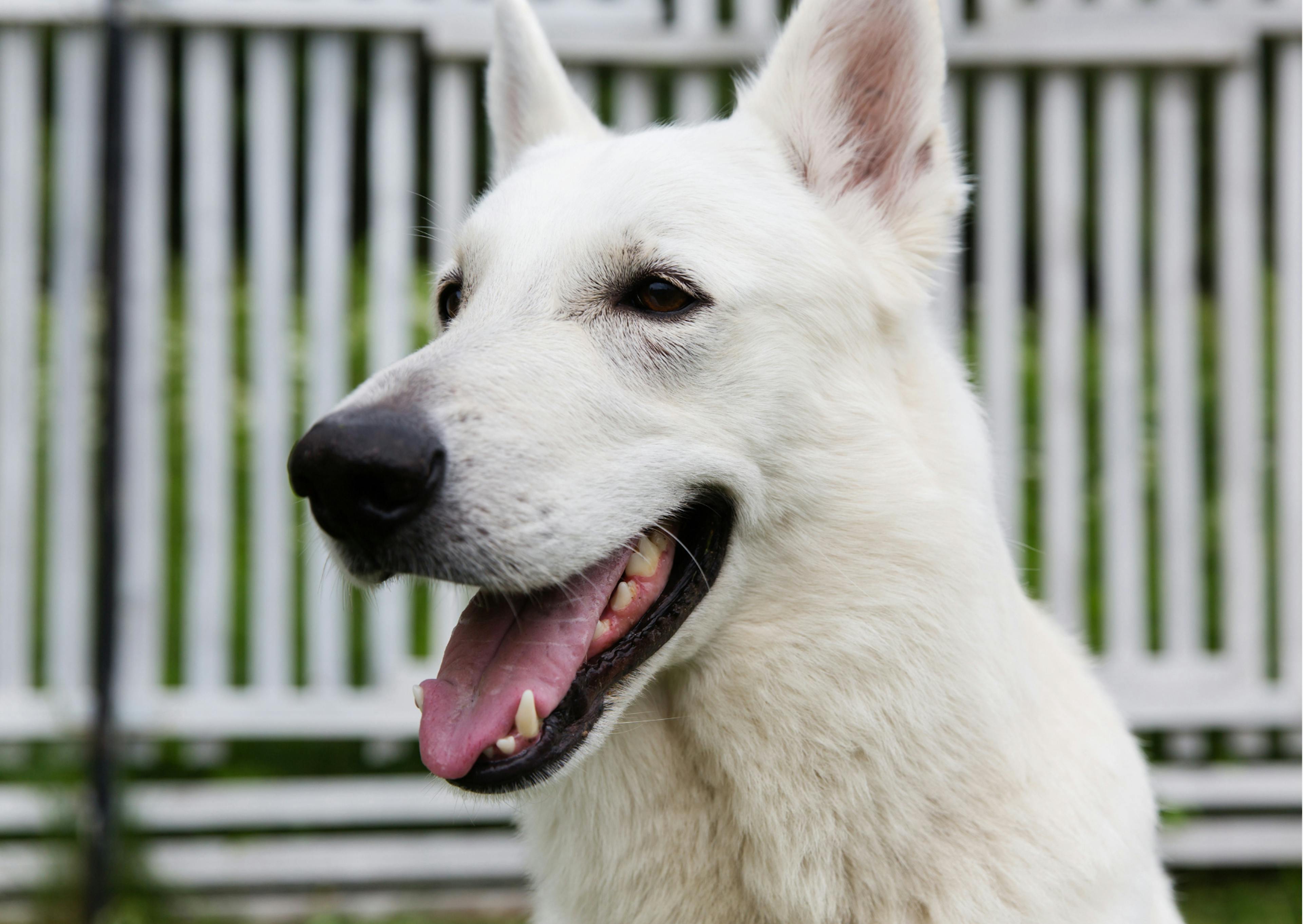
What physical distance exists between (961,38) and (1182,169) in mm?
975

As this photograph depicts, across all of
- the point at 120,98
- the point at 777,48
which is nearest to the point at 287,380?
the point at 120,98

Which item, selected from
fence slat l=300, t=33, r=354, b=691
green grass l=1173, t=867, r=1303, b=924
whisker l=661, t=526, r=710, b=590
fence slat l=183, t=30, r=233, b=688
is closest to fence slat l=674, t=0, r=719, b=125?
fence slat l=300, t=33, r=354, b=691

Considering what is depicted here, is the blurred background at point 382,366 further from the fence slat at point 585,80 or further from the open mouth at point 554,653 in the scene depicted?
the open mouth at point 554,653

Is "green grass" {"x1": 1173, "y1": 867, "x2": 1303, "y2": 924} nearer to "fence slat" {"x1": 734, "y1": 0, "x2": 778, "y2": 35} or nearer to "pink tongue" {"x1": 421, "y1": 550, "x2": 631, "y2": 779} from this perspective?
"pink tongue" {"x1": 421, "y1": 550, "x2": 631, "y2": 779}

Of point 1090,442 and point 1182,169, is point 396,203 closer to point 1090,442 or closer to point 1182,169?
point 1182,169

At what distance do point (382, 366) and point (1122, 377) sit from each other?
2.79m

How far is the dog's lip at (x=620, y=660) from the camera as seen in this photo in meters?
1.80

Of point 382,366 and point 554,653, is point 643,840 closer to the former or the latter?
point 554,653

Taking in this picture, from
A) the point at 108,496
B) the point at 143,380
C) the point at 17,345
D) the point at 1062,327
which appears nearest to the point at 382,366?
the point at 143,380

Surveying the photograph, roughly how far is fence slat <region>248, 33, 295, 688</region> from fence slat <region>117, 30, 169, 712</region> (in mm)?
342

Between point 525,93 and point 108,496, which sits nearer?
point 525,93

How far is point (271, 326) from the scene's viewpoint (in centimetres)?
414

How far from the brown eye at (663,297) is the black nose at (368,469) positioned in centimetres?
54

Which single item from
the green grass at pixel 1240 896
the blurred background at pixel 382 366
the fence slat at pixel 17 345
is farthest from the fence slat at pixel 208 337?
the green grass at pixel 1240 896
